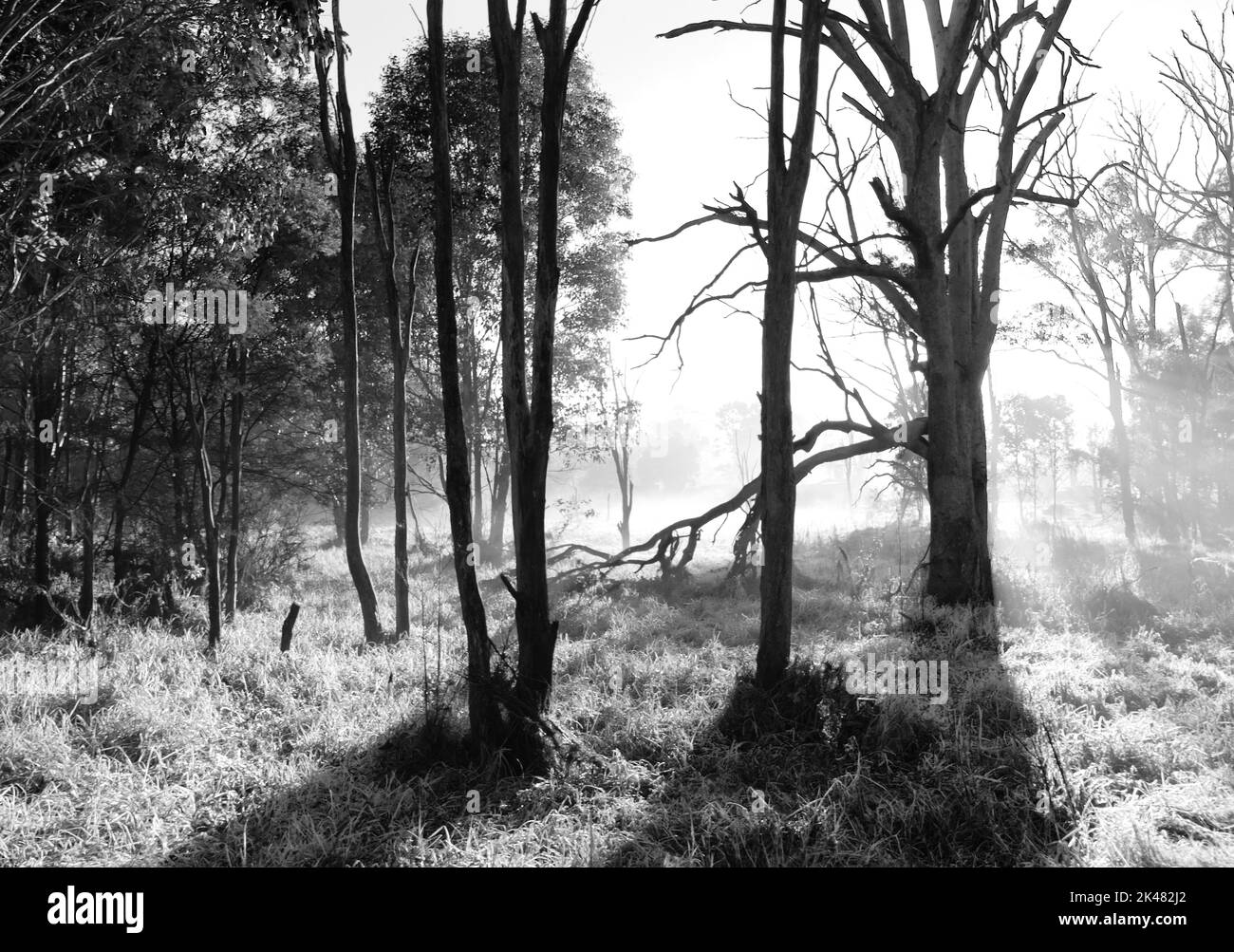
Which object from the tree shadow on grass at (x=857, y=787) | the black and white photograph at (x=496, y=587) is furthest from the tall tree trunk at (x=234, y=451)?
the tree shadow on grass at (x=857, y=787)

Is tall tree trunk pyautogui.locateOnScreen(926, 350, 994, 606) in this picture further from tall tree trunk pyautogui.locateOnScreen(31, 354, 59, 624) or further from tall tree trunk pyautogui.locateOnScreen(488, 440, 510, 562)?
tall tree trunk pyautogui.locateOnScreen(488, 440, 510, 562)

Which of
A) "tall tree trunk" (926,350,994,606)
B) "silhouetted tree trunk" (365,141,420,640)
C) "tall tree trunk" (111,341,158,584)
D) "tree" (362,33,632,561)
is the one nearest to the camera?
"tall tree trunk" (926,350,994,606)

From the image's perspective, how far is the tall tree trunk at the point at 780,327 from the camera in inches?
227

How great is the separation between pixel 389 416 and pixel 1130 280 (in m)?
21.1

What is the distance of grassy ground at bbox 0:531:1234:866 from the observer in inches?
145

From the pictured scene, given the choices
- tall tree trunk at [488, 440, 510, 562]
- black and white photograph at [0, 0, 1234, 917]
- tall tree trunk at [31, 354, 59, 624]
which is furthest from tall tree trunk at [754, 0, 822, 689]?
tall tree trunk at [488, 440, 510, 562]

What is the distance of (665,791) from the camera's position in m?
4.32

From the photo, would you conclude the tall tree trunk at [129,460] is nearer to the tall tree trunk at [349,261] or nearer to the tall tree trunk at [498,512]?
the tall tree trunk at [349,261]

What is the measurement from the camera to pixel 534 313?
17.4 feet

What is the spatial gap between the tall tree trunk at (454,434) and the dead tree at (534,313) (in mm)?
375

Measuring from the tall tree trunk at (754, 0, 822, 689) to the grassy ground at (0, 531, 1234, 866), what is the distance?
62cm

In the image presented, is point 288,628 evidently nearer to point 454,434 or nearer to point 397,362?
point 397,362
